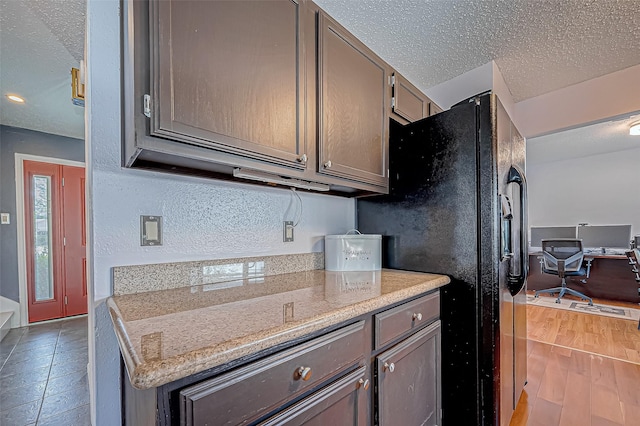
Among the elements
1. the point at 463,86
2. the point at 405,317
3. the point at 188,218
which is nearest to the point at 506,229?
the point at 405,317

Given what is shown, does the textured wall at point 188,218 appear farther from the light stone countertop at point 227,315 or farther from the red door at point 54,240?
the red door at point 54,240

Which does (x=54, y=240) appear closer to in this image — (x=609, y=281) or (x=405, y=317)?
(x=405, y=317)

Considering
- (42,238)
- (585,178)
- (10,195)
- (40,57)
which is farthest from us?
(585,178)

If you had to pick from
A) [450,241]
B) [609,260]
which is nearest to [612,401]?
[450,241]

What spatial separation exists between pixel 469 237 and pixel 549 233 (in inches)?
194

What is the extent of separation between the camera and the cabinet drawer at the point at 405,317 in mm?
1001

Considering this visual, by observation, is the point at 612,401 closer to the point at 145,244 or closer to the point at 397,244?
the point at 397,244

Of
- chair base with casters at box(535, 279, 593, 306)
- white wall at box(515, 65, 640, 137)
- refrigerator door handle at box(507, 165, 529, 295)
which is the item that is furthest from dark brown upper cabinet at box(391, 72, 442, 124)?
chair base with casters at box(535, 279, 593, 306)

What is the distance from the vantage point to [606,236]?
4535 millimetres

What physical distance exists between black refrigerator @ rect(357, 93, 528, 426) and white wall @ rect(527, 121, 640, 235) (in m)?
3.62

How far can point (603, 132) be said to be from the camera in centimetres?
387

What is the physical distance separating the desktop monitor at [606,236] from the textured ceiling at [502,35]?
330cm

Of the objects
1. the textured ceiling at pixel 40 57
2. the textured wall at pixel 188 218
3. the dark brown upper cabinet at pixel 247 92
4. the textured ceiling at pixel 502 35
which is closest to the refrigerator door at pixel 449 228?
the dark brown upper cabinet at pixel 247 92

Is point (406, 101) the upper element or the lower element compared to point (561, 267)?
upper
